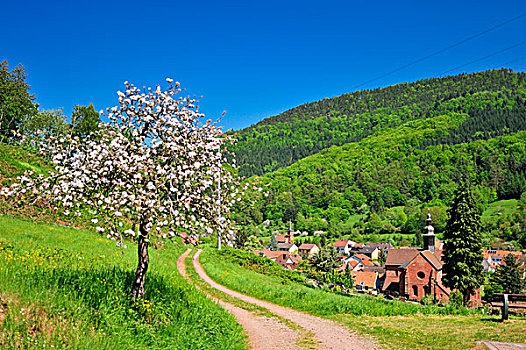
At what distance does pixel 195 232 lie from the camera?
31.4 ft

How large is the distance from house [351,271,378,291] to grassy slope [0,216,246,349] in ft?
272

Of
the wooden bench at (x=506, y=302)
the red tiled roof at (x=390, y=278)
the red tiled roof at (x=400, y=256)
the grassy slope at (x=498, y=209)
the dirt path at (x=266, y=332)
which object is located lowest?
the red tiled roof at (x=390, y=278)

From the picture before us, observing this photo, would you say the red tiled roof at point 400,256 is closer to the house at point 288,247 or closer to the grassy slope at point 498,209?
the house at point 288,247

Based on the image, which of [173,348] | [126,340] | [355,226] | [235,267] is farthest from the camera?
[355,226]

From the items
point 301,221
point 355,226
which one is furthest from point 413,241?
point 301,221

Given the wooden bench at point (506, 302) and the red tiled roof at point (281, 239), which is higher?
the wooden bench at point (506, 302)

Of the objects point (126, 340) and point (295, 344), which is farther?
point (295, 344)

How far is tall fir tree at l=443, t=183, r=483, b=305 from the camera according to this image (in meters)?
38.9

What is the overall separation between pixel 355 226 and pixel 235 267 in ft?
531

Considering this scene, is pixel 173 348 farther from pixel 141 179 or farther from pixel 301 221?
pixel 301 221

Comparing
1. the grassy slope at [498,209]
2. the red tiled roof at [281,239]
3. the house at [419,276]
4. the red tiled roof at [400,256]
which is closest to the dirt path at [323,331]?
the house at [419,276]

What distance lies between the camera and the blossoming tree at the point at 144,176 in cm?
868

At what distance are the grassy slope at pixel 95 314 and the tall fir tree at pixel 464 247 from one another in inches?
1340

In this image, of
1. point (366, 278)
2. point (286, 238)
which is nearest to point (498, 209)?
point (286, 238)
